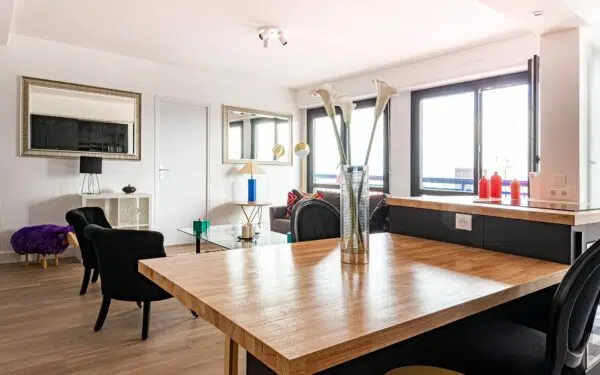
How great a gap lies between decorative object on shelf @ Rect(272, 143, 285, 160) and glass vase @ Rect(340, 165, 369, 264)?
562 centimetres

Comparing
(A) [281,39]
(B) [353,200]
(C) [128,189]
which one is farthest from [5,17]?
(B) [353,200]

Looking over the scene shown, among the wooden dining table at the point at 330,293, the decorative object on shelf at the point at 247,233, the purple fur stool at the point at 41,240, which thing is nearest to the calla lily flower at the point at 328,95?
the wooden dining table at the point at 330,293

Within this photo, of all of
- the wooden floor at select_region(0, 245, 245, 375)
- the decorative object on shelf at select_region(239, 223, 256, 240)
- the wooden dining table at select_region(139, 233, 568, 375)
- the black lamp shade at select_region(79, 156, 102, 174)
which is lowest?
the wooden floor at select_region(0, 245, 245, 375)

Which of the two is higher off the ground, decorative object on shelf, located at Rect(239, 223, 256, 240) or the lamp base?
the lamp base

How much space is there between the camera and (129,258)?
2.63m

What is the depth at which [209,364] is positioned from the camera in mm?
2336

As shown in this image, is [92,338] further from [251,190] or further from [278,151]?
[278,151]

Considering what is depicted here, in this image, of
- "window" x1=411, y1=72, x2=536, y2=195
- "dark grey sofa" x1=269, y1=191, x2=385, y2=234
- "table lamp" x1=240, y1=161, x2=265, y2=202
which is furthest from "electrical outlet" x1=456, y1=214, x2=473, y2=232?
"table lamp" x1=240, y1=161, x2=265, y2=202

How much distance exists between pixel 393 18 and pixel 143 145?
3690mm

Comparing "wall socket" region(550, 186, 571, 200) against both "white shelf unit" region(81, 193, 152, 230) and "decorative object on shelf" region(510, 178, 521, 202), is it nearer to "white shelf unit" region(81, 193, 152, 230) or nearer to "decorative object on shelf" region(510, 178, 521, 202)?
"decorative object on shelf" region(510, 178, 521, 202)

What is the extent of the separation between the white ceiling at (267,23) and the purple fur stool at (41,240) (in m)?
2.23

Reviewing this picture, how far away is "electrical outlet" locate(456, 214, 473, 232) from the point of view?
5.98 ft

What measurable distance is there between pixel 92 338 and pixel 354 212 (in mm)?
2139

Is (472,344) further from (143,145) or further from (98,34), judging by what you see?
(143,145)
